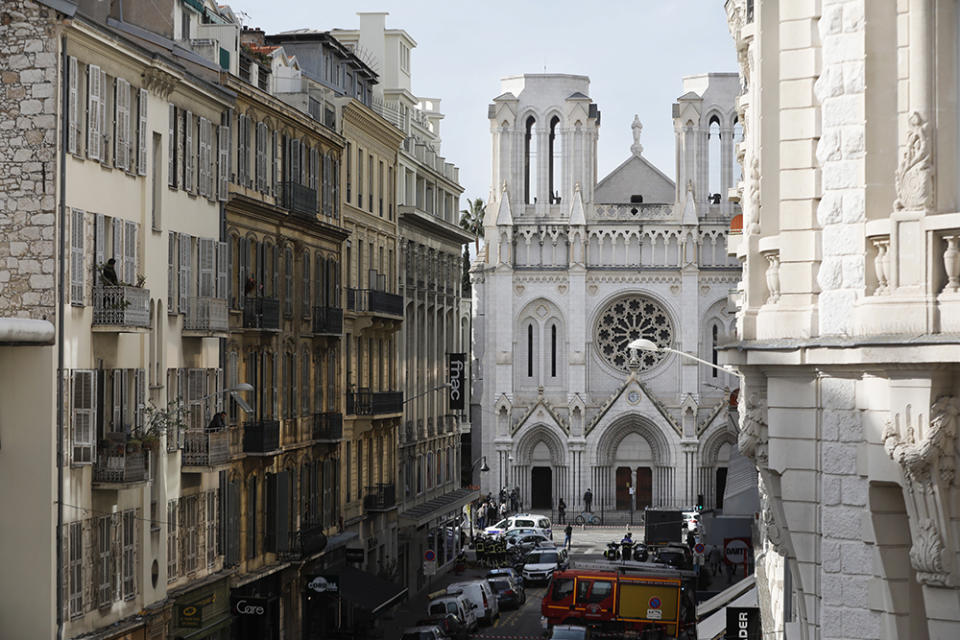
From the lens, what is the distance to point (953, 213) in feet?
43.3

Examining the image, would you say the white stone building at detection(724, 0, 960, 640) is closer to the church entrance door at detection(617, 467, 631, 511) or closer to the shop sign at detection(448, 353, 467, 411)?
the shop sign at detection(448, 353, 467, 411)

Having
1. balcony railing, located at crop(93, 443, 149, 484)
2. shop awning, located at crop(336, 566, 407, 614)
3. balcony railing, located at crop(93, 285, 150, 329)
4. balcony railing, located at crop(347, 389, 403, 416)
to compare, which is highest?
balcony railing, located at crop(93, 285, 150, 329)

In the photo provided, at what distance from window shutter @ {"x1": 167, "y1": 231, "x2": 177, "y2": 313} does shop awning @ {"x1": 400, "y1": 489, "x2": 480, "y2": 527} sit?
90.5 ft

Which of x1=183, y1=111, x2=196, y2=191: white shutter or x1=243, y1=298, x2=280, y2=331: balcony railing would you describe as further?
x1=243, y1=298, x2=280, y2=331: balcony railing

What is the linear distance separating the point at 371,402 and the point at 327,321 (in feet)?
23.4

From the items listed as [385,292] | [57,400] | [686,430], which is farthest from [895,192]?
[686,430]

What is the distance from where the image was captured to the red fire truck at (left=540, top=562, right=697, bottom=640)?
4700cm

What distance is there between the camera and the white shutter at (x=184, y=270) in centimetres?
3541

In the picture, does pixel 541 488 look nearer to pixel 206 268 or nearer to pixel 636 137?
pixel 636 137

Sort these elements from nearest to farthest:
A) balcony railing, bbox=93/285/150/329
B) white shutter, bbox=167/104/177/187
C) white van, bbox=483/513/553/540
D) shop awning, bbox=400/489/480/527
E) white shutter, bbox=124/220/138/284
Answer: balcony railing, bbox=93/285/150/329
white shutter, bbox=124/220/138/284
white shutter, bbox=167/104/177/187
shop awning, bbox=400/489/480/527
white van, bbox=483/513/553/540

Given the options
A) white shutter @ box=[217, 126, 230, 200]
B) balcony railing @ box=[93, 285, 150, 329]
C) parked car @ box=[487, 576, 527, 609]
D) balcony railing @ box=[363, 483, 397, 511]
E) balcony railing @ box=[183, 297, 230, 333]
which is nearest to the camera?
balcony railing @ box=[93, 285, 150, 329]

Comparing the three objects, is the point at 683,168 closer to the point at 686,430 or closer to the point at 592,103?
the point at 592,103

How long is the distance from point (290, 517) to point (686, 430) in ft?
187

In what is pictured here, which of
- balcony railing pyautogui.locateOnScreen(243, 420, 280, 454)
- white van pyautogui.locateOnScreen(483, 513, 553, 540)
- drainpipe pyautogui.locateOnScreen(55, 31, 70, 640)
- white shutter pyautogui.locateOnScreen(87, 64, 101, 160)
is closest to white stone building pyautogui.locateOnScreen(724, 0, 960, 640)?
drainpipe pyautogui.locateOnScreen(55, 31, 70, 640)
